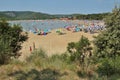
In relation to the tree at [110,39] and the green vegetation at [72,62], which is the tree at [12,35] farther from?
the tree at [110,39]

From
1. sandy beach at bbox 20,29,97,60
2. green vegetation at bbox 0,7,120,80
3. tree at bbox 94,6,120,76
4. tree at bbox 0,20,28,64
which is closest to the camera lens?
green vegetation at bbox 0,7,120,80

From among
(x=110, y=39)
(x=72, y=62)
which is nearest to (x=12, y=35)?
(x=72, y=62)

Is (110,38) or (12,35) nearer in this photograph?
(12,35)

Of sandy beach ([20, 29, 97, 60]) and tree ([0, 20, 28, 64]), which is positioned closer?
tree ([0, 20, 28, 64])

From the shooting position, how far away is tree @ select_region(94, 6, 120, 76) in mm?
10258

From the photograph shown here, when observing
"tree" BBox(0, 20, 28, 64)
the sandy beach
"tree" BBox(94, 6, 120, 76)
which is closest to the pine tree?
"tree" BBox(94, 6, 120, 76)

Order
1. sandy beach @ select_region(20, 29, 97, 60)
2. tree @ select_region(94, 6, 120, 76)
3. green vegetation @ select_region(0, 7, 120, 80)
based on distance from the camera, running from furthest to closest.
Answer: sandy beach @ select_region(20, 29, 97, 60) → tree @ select_region(94, 6, 120, 76) → green vegetation @ select_region(0, 7, 120, 80)

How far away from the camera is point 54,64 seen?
7.95m

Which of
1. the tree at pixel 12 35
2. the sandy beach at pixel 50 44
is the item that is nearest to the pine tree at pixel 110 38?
the tree at pixel 12 35

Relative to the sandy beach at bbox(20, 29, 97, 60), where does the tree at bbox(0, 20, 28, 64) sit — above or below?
above

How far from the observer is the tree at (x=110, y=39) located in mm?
10258

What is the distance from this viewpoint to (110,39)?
10.6 m

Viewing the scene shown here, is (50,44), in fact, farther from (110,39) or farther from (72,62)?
(72,62)

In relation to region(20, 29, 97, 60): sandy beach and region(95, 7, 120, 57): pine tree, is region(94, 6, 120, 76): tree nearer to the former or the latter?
region(95, 7, 120, 57): pine tree
